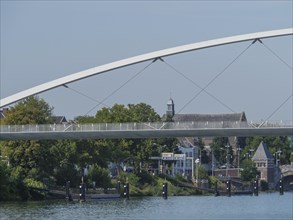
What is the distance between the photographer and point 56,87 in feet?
197

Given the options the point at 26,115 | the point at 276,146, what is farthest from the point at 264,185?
the point at 26,115

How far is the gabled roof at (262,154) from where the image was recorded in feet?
513

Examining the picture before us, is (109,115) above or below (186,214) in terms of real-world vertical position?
above

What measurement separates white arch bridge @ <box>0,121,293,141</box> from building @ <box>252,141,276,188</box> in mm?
87480

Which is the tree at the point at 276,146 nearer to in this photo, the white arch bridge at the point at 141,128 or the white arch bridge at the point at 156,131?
the white arch bridge at the point at 141,128

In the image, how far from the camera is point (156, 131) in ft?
205

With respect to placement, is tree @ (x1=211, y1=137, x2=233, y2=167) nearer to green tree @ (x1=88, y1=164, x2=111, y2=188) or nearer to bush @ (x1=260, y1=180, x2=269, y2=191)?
bush @ (x1=260, y1=180, x2=269, y2=191)

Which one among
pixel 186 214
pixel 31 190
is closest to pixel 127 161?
pixel 31 190

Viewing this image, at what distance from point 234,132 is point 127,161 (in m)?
48.3

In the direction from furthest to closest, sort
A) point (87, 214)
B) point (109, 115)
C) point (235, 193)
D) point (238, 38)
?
point (235, 193), point (109, 115), point (87, 214), point (238, 38)

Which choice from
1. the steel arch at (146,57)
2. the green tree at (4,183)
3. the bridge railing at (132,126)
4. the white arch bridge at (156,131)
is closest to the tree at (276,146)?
the green tree at (4,183)

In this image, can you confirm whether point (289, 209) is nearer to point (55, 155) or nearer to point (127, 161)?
point (55, 155)

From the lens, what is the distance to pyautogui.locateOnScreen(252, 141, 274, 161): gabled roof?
15649 cm

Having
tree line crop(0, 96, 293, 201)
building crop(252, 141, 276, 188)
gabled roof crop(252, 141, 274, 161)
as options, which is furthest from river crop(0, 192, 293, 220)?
gabled roof crop(252, 141, 274, 161)
